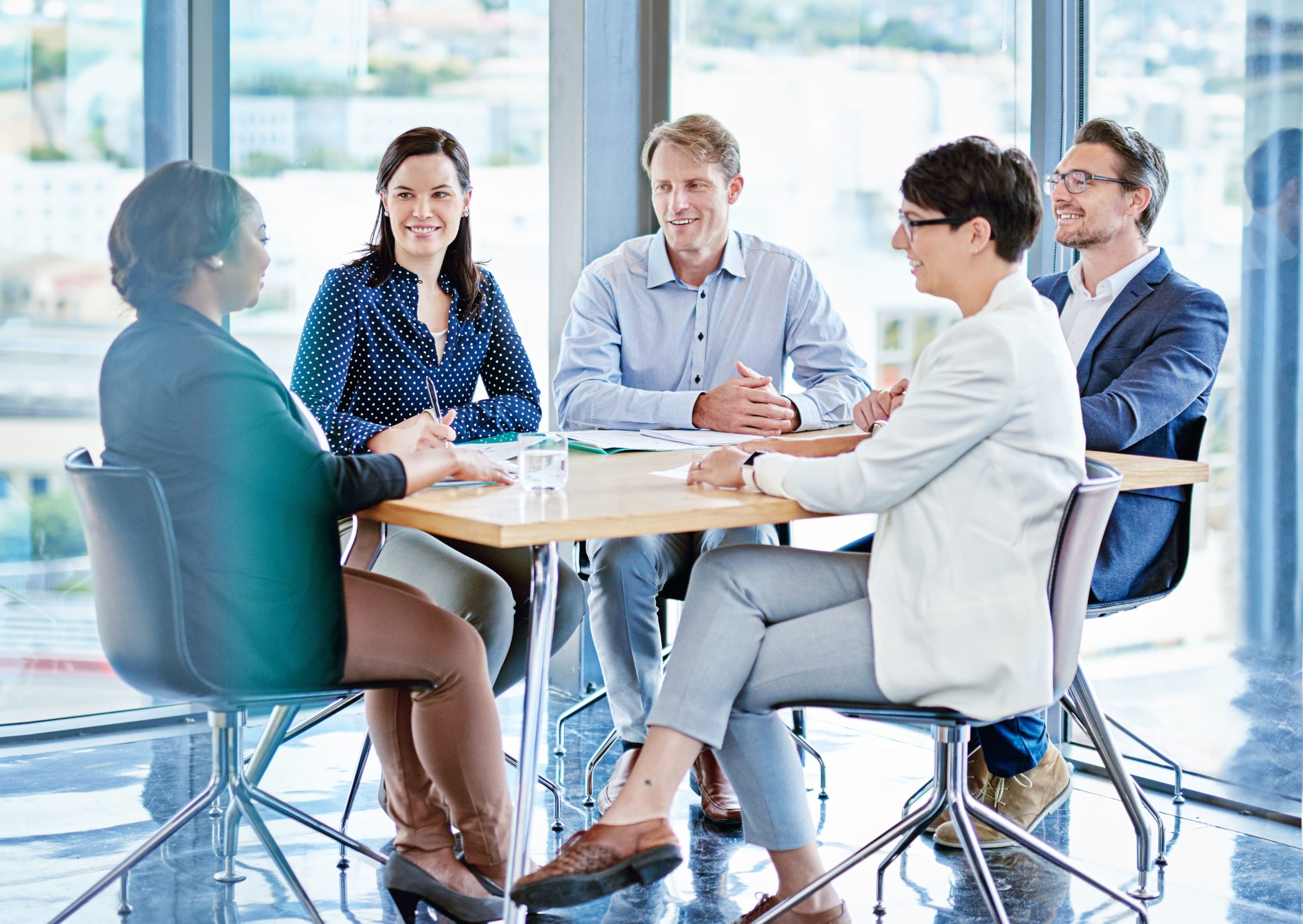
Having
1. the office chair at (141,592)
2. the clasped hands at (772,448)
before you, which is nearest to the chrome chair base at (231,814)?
the office chair at (141,592)

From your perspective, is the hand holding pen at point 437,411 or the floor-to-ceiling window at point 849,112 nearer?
the hand holding pen at point 437,411

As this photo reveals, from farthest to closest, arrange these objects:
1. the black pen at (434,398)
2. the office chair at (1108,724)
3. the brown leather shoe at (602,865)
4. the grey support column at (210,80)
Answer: the grey support column at (210,80), the black pen at (434,398), the office chair at (1108,724), the brown leather shoe at (602,865)

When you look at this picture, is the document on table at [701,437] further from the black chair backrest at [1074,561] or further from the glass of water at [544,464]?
the black chair backrest at [1074,561]

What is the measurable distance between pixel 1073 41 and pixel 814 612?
1.89 meters

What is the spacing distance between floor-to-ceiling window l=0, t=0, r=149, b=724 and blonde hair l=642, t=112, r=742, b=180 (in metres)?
1.37

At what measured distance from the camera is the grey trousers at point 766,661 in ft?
6.49

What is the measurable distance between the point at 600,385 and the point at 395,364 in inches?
18.1

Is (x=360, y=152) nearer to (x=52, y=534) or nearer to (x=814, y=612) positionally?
(x=52, y=534)

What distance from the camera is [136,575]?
192cm

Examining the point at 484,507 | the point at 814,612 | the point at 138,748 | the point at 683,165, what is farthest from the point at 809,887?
the point at 138,748

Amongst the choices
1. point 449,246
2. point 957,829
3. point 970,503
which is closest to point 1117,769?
point 957,829

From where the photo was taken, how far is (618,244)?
3877mm

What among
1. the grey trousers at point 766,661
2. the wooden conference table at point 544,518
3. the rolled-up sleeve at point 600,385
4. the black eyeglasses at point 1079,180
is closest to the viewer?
the wooden conference table at point 544,518

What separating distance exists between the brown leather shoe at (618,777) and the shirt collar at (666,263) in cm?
107
